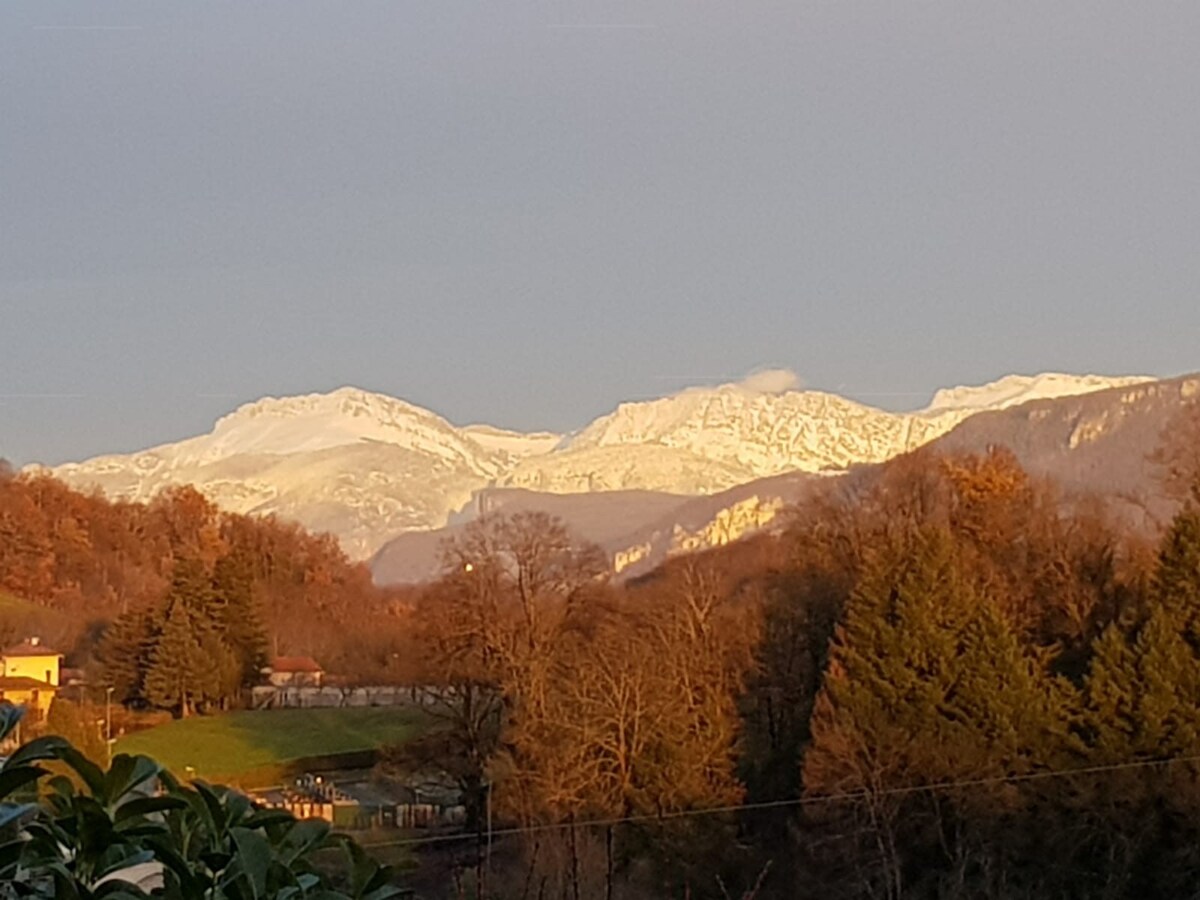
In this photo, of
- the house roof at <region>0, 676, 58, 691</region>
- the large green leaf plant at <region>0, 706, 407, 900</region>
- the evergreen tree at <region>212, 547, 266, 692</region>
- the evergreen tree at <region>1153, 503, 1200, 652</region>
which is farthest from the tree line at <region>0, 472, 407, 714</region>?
the large green leaf plant at <region>0, 706, 407, 900</region>

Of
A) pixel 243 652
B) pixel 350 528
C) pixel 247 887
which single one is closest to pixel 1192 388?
pixel 243 652

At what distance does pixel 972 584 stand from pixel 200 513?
28754 millimetres

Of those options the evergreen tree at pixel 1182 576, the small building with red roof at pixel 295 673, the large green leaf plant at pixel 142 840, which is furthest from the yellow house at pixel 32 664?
the large green leaf plant at pixel 142 840

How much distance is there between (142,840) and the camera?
108cm

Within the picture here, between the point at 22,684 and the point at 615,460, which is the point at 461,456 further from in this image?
the point at 22,684

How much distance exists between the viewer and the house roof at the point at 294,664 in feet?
121

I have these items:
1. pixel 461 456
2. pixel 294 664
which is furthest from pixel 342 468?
pixel 294 664

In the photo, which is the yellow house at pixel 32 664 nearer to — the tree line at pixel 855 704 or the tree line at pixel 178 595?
the tree line at pixel 178 595

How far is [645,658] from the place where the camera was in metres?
21.2

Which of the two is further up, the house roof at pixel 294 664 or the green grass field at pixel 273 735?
the house roof at pixel 294 664

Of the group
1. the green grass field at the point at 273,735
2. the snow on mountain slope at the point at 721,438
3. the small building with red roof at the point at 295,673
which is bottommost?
the green grass field at the point at 273,735

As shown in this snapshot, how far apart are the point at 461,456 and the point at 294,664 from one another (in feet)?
120

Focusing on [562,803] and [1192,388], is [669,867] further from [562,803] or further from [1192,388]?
[1192,388]

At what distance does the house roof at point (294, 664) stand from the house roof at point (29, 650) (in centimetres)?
487
